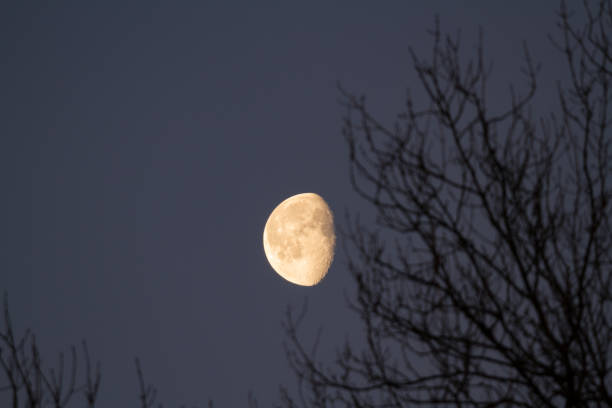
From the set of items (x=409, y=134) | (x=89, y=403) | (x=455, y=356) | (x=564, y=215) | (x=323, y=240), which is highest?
(x=323, y=240)

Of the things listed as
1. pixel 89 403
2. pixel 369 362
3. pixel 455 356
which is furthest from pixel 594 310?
pixel 89 403

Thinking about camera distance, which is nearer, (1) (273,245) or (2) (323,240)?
(2) (323,240)

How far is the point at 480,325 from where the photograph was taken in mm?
3453

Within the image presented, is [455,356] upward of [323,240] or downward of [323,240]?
downward

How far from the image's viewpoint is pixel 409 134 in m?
3.87

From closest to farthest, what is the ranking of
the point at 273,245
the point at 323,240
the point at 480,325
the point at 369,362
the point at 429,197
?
the point at 480,325 → the point at 429,197 → the point at 369,362 → the point at 323,240 → the point at 273,245

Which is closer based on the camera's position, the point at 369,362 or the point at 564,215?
the point at 564,215

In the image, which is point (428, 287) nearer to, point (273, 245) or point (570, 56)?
point (570, 56)

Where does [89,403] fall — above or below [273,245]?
below

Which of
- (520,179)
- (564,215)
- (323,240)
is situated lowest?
(564,215)

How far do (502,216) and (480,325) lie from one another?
62cm

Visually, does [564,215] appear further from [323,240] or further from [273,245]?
[273,245]

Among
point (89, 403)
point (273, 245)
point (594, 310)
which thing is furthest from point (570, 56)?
point (273, 245)

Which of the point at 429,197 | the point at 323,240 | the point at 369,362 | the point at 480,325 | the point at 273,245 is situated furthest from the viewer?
the point at 273,245
